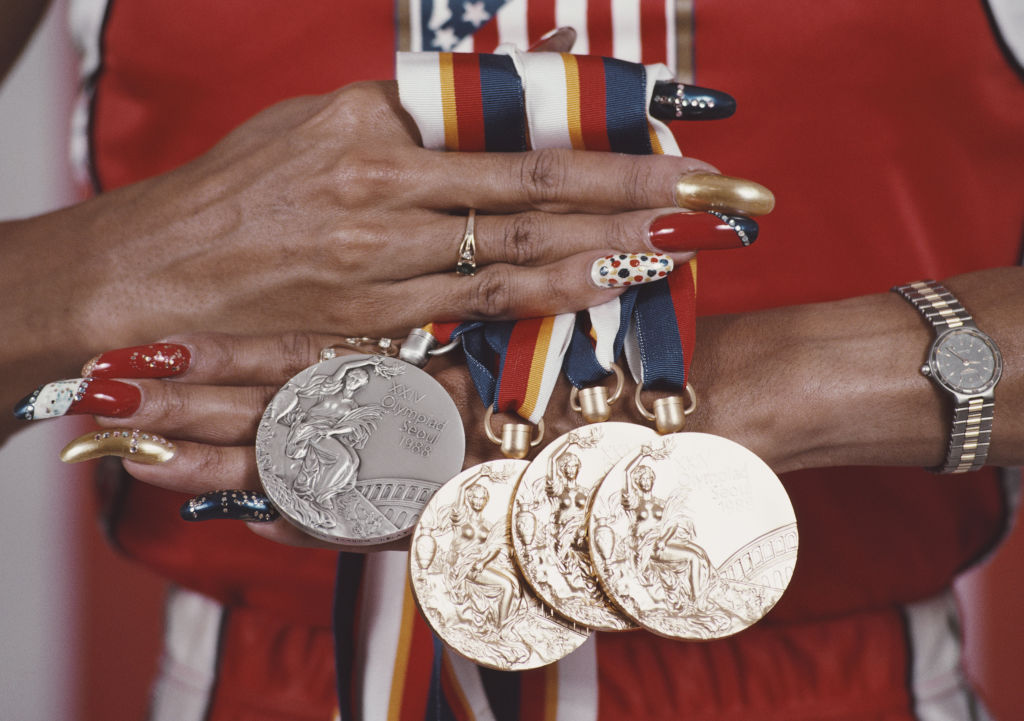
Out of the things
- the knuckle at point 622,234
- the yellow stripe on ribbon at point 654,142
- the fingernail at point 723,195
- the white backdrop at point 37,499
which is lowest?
the white backdrop at point 37,499

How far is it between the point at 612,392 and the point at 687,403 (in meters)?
0.07

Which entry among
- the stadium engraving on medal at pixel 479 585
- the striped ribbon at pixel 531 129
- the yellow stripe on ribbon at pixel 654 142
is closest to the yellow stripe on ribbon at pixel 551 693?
the striped ribbon at pixel 531 129

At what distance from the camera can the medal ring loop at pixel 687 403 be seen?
0.80 meters

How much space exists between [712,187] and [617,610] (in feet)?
1.31

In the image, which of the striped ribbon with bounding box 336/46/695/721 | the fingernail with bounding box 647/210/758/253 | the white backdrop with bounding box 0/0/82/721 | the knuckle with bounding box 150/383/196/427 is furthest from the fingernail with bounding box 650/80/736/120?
the white backdrop with bounding box 0/0/82/721

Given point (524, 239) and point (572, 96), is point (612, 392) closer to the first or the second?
point (524, 239)

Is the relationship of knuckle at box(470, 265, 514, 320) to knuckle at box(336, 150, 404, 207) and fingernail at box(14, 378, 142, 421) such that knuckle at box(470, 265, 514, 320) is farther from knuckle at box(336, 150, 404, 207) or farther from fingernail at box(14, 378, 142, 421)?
fingernail at box(14, 378, 142, 421)

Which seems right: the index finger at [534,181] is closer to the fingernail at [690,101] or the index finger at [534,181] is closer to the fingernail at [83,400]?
the fingernail at [690,101]

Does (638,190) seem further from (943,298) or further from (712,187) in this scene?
(943,298)

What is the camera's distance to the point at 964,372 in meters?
0.79

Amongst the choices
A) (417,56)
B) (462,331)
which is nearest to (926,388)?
(462,331)

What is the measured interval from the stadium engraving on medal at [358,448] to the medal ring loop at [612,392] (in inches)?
4.5

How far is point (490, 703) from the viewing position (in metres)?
1.01

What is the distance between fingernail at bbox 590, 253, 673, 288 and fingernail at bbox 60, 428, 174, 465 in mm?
434
